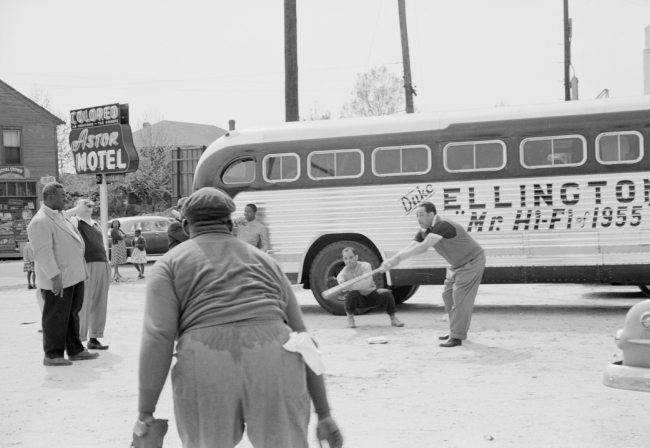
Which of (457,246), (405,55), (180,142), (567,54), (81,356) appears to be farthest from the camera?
(180,142)

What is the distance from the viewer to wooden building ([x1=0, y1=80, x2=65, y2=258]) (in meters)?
39.0

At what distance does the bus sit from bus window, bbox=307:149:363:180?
16 mm

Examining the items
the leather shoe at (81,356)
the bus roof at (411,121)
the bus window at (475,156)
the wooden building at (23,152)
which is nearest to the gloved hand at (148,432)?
the leather shoe at (81,356)

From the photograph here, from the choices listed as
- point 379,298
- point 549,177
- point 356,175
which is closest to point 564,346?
point 379,298

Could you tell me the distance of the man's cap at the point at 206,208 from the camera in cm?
325

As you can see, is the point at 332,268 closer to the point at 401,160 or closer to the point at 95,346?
the point at 401,160

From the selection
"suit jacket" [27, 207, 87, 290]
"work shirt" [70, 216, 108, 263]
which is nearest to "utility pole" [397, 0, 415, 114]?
"work shirt" [70, 216, 108, 263]

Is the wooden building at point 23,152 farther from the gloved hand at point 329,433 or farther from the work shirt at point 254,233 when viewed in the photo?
the gloved hand at point 329,433

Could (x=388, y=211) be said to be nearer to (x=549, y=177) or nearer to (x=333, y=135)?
(x=333, y=135)

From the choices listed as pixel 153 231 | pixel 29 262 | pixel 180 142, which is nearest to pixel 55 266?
pixel 29 262

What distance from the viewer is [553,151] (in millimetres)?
11664

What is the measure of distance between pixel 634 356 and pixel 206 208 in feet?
9.62

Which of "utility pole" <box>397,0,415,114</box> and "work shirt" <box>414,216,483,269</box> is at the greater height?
"utility pole" <box>397,0,415,114</box>

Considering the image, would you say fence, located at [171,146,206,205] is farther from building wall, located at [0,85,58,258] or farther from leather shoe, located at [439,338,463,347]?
building wall, located at [0,85,58,258]
